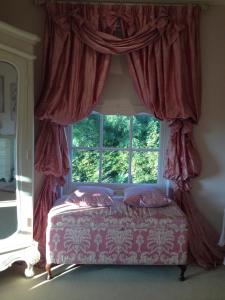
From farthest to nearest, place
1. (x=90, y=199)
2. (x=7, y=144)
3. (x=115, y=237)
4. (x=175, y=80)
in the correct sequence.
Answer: (x=175, y=80)
(x=90, y=199)
(x=115, y=237)
(x=7, y=144)

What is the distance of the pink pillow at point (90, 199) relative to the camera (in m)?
2.91

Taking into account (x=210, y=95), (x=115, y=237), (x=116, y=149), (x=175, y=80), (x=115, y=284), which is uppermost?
(x=175, y=80)

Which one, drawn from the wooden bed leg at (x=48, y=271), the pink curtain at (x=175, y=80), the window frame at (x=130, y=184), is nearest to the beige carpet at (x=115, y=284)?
the wooden bed leg at (x=48, y=271)

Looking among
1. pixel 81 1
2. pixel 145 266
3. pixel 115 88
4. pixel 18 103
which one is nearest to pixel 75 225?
pixel 145 266

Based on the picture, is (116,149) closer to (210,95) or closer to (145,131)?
(145,131)

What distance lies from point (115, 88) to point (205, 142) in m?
0.96

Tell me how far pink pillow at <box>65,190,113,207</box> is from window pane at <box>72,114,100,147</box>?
0.55m

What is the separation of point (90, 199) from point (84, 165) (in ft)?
1.77

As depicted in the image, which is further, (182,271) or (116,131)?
(116,131)

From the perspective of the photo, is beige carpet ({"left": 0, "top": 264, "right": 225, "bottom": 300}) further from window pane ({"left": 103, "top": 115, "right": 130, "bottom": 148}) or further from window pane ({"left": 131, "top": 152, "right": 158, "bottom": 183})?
window pane ({"left": 103, "top": 115, "right": 130, "bottom": 148})

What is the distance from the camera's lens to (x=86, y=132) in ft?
11.0

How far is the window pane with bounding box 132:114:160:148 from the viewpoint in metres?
3.35

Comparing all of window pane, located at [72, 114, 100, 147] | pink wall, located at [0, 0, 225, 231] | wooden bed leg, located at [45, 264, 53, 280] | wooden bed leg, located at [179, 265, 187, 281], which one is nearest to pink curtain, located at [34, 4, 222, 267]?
pink wall, located at [0, 0, 225, 231]

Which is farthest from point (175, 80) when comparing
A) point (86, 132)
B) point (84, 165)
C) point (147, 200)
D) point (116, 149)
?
point (84, 165)
